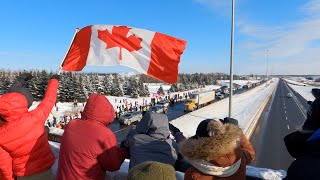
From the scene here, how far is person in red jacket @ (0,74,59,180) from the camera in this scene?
3.21 metres

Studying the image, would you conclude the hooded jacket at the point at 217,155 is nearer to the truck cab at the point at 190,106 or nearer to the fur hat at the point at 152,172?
the fur hat at the point at 152,172

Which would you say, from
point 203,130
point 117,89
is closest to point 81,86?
point 117,89

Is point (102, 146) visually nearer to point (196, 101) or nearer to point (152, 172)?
point (152, 172)

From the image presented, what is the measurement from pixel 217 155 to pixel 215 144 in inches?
3.7

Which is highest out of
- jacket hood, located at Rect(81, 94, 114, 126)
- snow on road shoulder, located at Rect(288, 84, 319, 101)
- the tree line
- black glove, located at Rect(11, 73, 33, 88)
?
black glove, located at Rect(11, 73, 33, 88)

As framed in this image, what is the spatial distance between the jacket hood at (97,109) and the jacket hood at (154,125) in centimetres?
37

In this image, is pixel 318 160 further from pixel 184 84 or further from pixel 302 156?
pixel 184 84

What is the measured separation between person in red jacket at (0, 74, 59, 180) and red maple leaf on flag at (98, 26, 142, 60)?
2598 mm

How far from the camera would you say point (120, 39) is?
6012 mm

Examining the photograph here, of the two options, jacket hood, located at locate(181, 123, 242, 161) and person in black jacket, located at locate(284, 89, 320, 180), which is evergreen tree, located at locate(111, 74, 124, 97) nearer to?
jacket hood, located at locate(181, 123, 242, 161)

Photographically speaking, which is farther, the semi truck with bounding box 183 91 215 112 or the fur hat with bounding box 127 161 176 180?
the semi truck with bounding box 183 91 215 112

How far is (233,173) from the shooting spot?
2.56 metres

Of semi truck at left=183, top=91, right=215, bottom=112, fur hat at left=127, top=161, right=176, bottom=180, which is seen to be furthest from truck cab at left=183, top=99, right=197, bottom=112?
fur hat at left=127, top=161, right=176, bottom=180

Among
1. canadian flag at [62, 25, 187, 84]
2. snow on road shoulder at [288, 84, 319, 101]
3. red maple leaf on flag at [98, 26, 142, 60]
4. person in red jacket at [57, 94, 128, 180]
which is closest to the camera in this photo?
person in red jacket at [57, 94, 128, 180]
